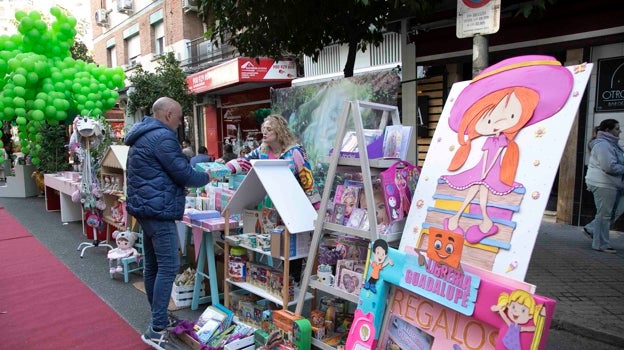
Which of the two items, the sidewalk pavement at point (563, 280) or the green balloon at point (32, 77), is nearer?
the sidewalk pavement at point (563, 280)

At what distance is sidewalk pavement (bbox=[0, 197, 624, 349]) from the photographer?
331 cm

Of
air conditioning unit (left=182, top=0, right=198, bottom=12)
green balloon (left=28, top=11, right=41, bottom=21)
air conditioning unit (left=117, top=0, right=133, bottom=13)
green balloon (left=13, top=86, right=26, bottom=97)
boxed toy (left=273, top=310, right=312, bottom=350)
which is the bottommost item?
boxed toy (left=273, top=310, right=312, bottom=350)

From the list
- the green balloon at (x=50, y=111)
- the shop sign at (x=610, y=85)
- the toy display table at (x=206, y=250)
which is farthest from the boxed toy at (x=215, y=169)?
the shop sign at (x=610, y=85)

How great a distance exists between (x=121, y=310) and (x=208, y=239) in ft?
3.46

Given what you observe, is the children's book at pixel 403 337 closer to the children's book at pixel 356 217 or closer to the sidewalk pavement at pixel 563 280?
the children's book at pixel 356 217

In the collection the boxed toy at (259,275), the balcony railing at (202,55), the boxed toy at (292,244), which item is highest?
the balcony railing at (202,55)

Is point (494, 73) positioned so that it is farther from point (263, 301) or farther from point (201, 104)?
point (201, 104)

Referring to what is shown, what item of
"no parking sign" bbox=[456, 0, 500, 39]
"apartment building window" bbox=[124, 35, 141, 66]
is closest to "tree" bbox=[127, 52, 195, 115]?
"apartment building window" bbox=[124, 35, 141, 66]

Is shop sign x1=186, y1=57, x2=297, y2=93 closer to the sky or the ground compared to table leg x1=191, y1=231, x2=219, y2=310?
closer to the sky

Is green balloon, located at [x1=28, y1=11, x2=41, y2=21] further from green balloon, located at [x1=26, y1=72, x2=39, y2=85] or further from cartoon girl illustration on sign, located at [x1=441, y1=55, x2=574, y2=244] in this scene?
cartoon girl illustration on sign, located at [x1=441, y1=55, x2=574, y2=244]

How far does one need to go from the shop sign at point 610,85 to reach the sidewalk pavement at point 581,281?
1736 mm

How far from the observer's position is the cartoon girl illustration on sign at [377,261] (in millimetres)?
2074

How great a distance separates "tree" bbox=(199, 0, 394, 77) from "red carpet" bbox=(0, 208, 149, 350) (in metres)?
3.05

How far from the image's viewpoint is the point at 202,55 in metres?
14.2
